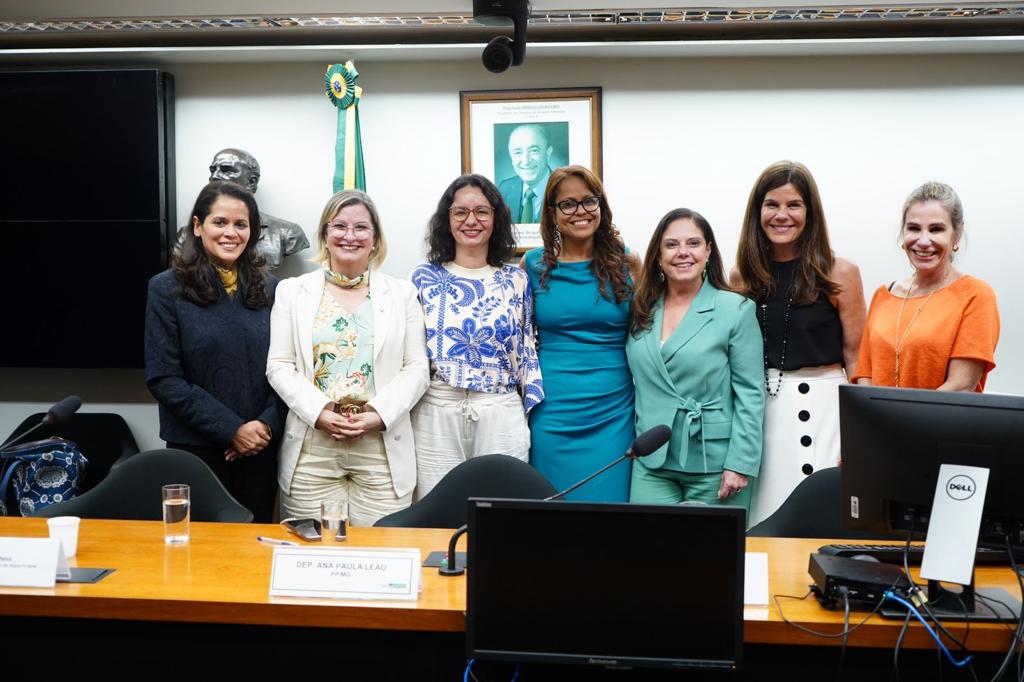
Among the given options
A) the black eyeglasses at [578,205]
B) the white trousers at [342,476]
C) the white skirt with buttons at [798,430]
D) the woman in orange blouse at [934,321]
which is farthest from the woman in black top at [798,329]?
the white trousers at [342,476]

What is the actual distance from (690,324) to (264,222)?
2104 millimetres

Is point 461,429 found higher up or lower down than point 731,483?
higher up

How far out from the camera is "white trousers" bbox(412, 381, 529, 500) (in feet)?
9.79

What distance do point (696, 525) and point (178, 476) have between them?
1.62 m

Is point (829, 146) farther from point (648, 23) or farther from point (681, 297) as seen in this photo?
point (681, 297)

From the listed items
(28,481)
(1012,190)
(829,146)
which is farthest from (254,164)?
(1012,190)

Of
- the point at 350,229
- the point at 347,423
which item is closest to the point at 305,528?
the point at 347,423

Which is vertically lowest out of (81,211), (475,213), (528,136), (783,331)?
(783,331)

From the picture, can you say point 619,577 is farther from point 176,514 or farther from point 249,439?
point 249,439

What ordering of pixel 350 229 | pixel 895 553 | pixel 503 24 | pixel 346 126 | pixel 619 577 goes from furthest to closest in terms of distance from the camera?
pixel 346 126 < pixel 503 24 < pixel 350 229 < pixel 895 553 < pixel 619 577

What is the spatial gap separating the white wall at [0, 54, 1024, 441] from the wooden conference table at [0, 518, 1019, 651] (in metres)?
2.49

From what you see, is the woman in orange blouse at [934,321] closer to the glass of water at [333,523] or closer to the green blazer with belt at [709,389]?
the green blazer with belt at [709,389]

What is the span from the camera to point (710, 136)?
166 inches

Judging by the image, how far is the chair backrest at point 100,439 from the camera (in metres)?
4.23
